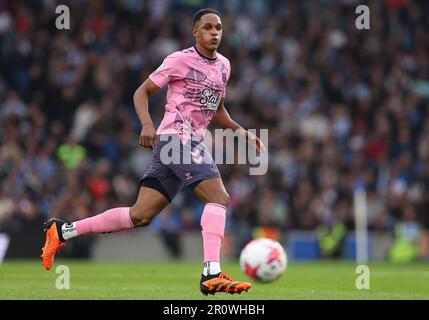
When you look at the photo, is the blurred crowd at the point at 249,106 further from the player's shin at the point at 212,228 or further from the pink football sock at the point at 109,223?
the player's shin at the point at 212,228

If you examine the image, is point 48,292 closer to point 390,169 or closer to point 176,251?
point 176,251

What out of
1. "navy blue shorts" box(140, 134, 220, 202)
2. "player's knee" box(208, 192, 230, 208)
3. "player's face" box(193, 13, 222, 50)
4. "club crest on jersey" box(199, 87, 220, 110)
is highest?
"player's face" box(193, 13, 222, 50)

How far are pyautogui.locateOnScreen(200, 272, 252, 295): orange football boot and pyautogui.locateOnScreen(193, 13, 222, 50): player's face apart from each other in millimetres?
1999

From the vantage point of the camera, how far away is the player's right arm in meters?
8.24

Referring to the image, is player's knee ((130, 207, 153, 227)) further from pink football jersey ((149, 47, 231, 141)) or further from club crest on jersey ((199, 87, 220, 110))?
club crest on jersey ((199, 87, 220, 110))

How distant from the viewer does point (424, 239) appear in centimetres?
1939

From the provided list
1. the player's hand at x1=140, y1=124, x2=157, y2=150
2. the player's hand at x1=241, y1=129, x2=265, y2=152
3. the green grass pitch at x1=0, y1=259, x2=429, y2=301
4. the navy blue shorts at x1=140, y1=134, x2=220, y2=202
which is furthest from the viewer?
the player's hand at x1=241, y1=129, x2=265, y2=152

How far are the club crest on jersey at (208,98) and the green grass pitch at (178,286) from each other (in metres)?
1.65

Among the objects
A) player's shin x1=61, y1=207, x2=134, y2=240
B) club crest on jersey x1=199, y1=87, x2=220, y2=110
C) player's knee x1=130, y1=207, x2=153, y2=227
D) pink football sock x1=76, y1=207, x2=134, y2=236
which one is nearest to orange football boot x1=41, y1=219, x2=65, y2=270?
player's shin x1=61, y1=207, x2=134, y2=240

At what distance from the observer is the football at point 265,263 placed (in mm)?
9953

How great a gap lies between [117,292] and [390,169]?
1265 cm

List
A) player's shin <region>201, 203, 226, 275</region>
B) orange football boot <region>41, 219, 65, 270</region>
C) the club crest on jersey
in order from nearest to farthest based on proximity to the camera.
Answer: player's shin <region>201, 203, 226, 275</region> → the club crest on jersey → orange football boot <region>41, 219, 65, 270</region>
